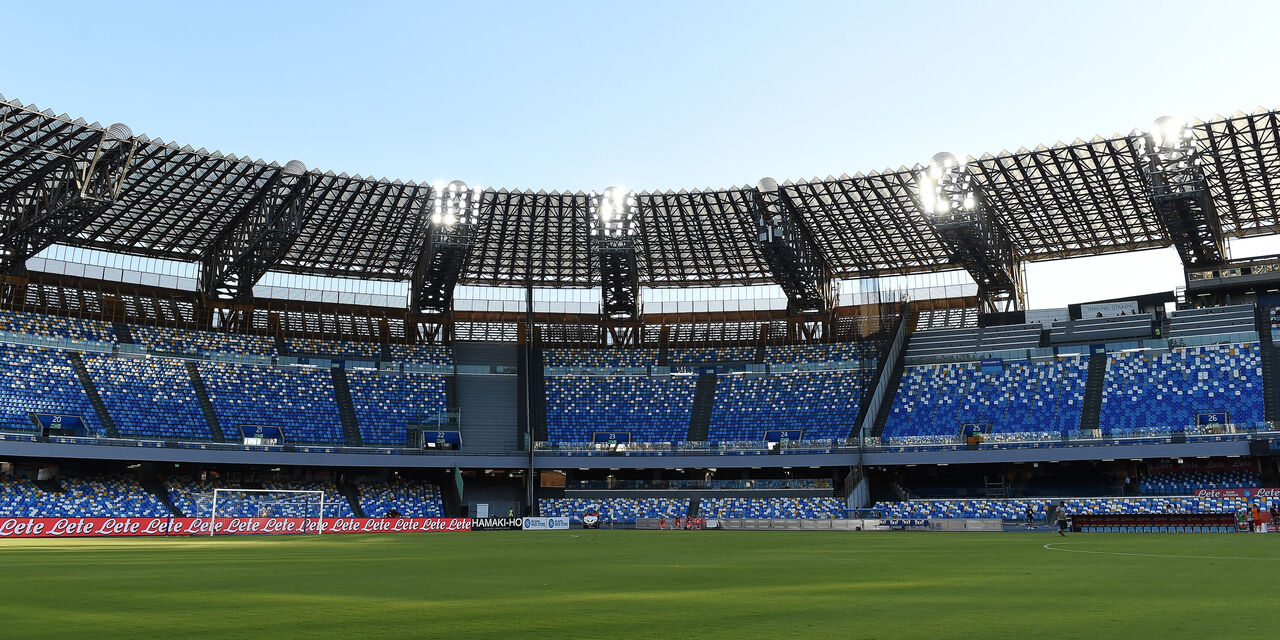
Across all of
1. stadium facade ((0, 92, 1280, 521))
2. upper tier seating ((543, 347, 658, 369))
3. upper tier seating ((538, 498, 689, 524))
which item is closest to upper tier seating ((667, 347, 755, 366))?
stadium facade ((0, 92, 1280, 521))

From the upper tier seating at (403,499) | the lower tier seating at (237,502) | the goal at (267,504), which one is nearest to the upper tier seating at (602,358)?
the upper tier seating at (403,499)

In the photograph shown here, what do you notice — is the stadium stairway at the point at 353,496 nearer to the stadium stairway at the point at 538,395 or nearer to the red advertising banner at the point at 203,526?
the red advertising banner at the point at 203,526

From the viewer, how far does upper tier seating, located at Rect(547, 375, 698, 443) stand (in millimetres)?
70062

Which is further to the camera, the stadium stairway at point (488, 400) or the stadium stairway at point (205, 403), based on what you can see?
the stadium stairway at point (488, 400)

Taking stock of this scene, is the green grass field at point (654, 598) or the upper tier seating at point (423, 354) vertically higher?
the upper tier seating at point (423, 354)

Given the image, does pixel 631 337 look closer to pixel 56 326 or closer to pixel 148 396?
pixel 148 396

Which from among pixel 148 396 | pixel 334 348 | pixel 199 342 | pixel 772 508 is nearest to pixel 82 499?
pixel 148 396

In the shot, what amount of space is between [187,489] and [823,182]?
4440cm

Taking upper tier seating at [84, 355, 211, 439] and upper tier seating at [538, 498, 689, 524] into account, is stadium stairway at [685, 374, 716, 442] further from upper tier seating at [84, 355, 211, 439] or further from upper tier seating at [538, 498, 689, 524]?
upper tier seating at [84, 355, 211, 439]

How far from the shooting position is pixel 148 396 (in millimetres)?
61812

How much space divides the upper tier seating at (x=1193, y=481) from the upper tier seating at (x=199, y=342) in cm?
5866

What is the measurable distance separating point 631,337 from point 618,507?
16814 millimetres

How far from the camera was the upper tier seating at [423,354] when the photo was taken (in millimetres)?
73688

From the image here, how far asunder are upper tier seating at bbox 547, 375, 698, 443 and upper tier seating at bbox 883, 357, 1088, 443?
15323 millimetres
